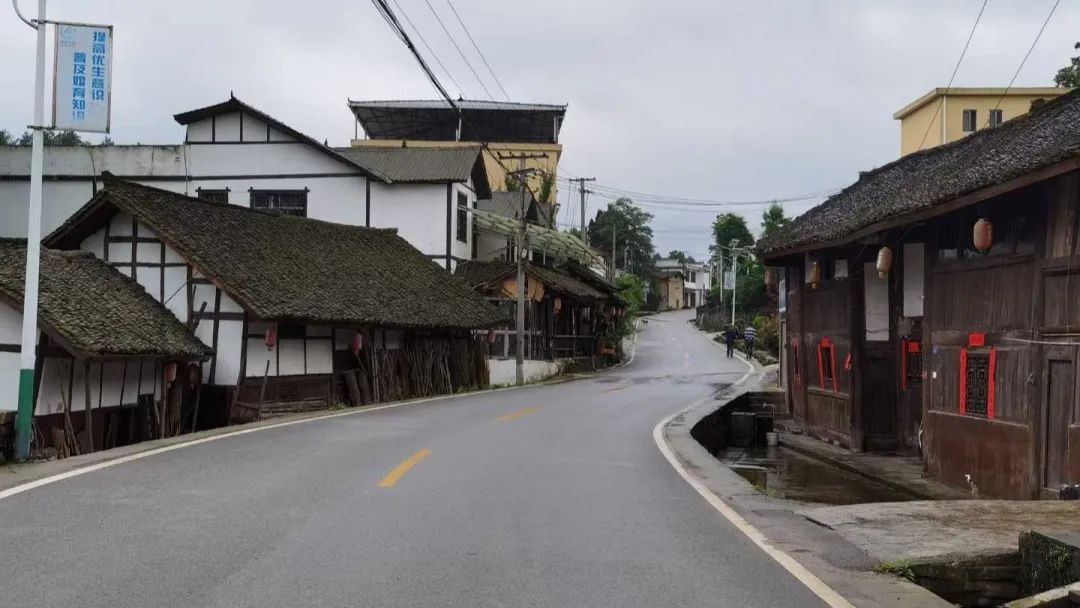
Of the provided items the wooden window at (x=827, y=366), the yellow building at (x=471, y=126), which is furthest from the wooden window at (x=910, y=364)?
the yellow building at (x=471, y=126)

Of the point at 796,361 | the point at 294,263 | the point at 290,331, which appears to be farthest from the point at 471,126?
the point at 796,361

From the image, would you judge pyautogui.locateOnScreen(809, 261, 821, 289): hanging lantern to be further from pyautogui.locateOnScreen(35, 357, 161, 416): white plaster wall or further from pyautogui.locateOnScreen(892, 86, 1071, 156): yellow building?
pyautogui.locateOnScreen(892, 86, 1071, 156): yellow building

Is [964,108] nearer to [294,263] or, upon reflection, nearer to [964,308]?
[294,263]

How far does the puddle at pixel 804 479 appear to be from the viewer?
1435 centimetres

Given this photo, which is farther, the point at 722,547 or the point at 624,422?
the point at 624,422

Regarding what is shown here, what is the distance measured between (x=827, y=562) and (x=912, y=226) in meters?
9.39

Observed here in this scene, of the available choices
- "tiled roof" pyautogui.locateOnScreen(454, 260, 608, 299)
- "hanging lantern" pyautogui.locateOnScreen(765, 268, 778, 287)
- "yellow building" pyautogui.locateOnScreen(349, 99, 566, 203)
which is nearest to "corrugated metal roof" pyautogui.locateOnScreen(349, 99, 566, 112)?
"yellow building" pyautogui.locateOnScreen(349, 99, 566, 203)

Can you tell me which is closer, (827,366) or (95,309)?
(95,309)

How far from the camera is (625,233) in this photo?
3967 inches

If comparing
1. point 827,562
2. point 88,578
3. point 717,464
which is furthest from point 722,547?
point 717,464

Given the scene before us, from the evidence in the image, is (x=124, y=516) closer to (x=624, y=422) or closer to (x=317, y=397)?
(x=624, y=422)

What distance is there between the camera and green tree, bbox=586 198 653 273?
3932 inches

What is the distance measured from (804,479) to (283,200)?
1089 inches

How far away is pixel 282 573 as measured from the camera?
6.58 metres
